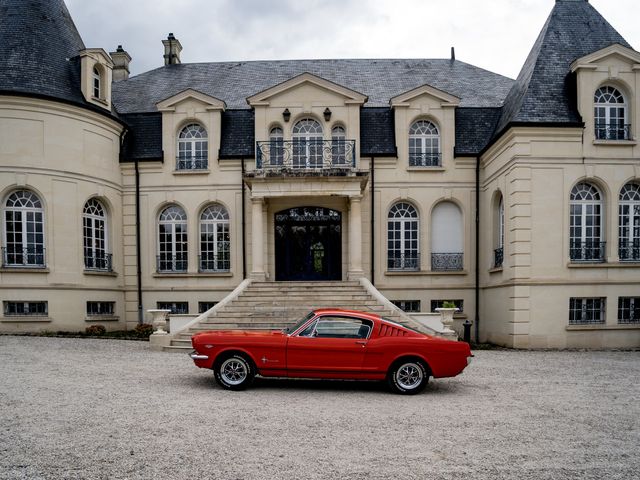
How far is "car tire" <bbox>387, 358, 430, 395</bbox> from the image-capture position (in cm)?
952

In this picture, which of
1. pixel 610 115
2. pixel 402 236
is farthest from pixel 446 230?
pixel 610 115

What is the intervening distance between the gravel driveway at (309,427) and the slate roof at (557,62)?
9.15 m

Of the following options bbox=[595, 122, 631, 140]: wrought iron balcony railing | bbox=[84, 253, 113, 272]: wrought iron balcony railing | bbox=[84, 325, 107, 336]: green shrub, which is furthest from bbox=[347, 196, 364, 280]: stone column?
bbox=[84, 253, 113, 272]: wrought iron balcony railing

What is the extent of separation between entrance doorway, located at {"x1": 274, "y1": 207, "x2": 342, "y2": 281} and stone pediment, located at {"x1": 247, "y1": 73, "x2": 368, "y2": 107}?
14.2ft

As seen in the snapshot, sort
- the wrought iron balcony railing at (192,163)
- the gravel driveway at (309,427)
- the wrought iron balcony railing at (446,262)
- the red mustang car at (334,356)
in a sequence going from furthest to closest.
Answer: the wrought iron balcony railing at (192,163) → the wrought iron balcony railing at (446,262) → the red mustang car at (334,356) → the gravel driveway at (309,427)

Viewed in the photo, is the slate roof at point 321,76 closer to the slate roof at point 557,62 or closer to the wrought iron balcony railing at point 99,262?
the slate roof at point 557,62

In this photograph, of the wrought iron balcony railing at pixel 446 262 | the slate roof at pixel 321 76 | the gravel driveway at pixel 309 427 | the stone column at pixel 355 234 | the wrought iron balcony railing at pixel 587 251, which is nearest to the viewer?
the gravel driveway at pixel 309 427

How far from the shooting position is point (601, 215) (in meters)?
17.9

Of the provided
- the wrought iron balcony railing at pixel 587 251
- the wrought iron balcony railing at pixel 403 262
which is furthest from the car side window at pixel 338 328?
the wrought iron balcony railing at pixel 403 262

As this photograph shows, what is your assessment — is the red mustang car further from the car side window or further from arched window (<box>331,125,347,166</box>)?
arched window (<box>331,125,347,166</box>)

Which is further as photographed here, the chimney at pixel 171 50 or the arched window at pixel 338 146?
the chimney at pixel 171 50

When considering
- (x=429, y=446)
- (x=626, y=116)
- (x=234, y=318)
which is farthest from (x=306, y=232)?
(x=429, y=446)

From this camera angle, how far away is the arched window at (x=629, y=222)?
1784 cm

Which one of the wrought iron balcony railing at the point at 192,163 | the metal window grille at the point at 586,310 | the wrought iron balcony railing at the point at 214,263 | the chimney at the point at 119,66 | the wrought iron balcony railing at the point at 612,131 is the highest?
the chimney at the point at 119,66
